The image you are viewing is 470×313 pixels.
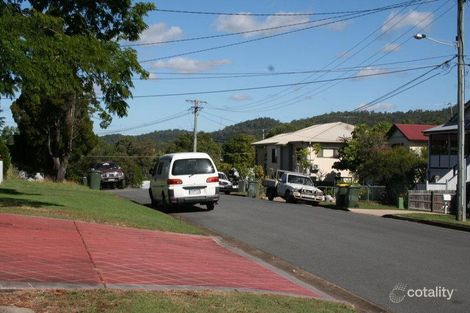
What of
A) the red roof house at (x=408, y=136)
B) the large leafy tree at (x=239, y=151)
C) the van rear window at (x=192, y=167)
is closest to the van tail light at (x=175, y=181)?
the van rear window at (x=192, y=167)

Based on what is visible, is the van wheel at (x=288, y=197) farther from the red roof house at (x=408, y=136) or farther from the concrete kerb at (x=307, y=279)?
the red roof house at (x=408, y=136)

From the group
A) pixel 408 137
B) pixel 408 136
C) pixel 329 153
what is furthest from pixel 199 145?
pixel 408 137

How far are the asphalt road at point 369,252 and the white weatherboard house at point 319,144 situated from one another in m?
38.5

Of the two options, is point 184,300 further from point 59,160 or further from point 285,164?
point 285,164

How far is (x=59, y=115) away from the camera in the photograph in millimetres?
43344

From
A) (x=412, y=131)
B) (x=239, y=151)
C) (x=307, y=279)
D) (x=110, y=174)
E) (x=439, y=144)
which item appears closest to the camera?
(x=307, y=279)

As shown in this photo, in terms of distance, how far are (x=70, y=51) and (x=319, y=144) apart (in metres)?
46.7

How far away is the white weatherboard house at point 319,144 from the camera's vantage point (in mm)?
59219

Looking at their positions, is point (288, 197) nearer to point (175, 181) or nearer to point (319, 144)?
point (175, 181)

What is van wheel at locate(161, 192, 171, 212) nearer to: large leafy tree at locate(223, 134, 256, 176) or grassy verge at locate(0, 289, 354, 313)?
grassy verge at locate(0, 289, 354, 313)

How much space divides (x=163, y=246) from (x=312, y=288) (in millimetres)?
3392

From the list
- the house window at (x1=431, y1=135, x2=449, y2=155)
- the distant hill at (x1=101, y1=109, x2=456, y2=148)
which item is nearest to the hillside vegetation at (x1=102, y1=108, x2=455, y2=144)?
the distant hill at (x1=101, y1=109, x2=456, y2=148)

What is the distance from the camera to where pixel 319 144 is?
58094mm

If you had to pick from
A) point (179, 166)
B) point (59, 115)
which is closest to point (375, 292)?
point (179, 166)
